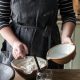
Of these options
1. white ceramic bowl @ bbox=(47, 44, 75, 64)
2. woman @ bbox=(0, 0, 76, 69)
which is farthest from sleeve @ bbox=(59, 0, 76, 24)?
white ceramic bowl @ bbox=(47, 44, 75, 64)

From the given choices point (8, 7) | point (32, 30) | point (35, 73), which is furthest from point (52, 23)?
point (35, 73)

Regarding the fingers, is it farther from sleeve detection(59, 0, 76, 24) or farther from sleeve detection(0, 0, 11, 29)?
sleeve detection(59, 0, 76, 24)

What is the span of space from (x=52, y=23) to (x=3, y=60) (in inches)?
11.0

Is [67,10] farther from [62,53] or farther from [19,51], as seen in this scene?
[19,51]

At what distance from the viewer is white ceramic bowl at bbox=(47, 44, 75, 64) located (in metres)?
0.93

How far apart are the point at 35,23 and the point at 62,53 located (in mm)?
201

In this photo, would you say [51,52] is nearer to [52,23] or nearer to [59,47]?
[59,47]

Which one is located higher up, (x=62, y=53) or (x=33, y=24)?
(x=33, y=24)

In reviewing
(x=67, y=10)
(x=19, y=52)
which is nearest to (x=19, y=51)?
(x=19, y=52)

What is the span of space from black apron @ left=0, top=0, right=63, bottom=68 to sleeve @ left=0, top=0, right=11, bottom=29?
0.02 m

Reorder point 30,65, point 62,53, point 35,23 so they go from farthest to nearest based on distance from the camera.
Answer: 1. point 35,23
2. point 62,53
3. point 30,65

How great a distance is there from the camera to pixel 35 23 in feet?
3.73

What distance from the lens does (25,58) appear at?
98 cm

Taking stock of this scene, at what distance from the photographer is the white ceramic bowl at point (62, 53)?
3.06 ft
